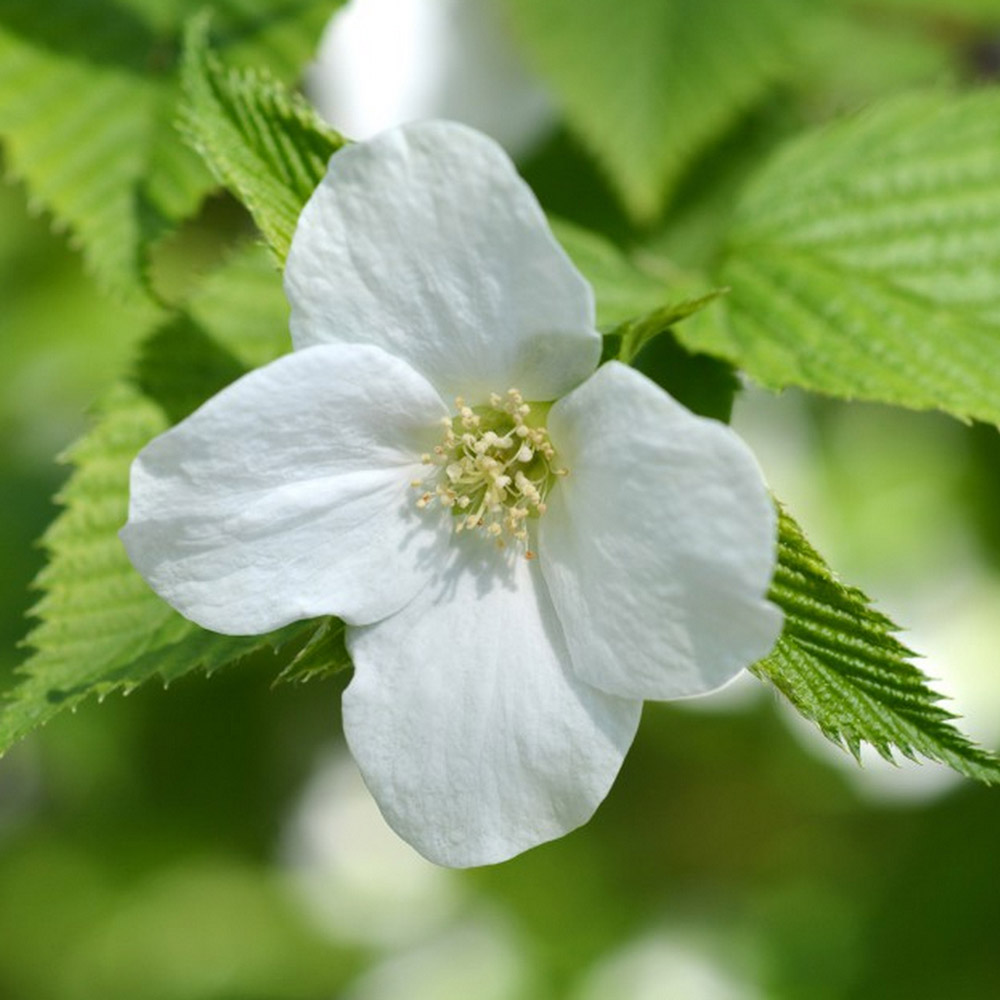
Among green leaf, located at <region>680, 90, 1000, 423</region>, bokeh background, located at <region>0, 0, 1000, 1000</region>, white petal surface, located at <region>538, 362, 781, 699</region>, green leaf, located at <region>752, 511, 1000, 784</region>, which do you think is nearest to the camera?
white petal surface, located at <region>538, 362, 781, 699</region>

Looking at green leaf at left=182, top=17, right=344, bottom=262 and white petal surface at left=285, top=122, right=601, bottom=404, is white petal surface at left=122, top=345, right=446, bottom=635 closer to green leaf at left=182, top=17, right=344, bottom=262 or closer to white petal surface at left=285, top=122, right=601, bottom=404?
white petal surface at left=285, top=122, right=601, bottom=404

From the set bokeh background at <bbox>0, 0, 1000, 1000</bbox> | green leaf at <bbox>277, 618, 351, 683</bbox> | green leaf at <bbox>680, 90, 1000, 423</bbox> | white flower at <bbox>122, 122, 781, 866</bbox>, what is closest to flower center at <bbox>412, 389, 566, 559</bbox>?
white flower at <bbox>122, 122, 781, 866</bbox>

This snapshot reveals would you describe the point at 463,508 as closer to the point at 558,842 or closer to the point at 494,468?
the point at 494,468

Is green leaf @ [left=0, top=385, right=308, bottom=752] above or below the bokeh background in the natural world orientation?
above

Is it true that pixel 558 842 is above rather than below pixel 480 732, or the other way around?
below

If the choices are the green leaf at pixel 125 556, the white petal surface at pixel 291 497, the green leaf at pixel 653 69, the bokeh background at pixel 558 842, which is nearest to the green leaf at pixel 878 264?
the green leaf at pixel 653 69

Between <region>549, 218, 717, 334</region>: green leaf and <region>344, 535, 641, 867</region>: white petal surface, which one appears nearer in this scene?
<region>344, 535, 641, 867</region>: white petal surface

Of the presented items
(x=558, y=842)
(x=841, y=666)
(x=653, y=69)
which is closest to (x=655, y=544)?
(x=841, y=666)

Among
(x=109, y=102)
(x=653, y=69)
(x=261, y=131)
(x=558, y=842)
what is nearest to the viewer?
(x=261, y=131)
